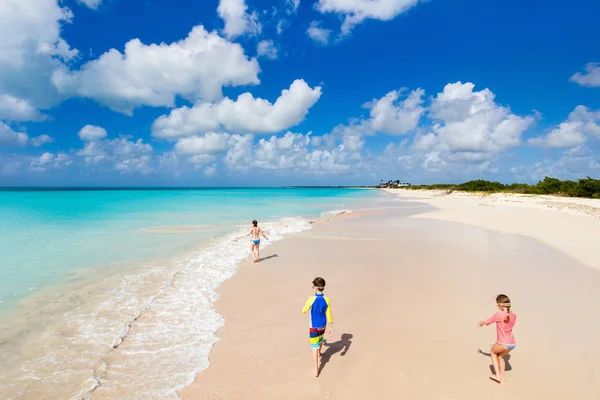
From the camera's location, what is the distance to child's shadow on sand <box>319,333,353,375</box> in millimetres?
5873

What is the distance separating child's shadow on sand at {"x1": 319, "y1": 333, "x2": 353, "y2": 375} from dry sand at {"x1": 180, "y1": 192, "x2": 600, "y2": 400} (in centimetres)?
4

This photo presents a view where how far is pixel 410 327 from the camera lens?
23.0 feet

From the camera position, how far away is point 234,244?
1723 centimetres

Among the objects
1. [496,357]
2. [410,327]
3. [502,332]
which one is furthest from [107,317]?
[502,332]

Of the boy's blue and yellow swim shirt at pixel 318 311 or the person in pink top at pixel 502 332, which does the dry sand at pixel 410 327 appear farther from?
the boy's blue and yellow swim shirt at pixel 318 311

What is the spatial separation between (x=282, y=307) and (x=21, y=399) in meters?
5.22

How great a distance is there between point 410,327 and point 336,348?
192 centimetres

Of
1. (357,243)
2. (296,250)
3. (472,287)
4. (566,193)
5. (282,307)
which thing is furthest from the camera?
(566,193)

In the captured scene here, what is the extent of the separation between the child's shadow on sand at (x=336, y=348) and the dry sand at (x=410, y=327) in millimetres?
40

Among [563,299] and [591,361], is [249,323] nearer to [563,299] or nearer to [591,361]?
[591,361]

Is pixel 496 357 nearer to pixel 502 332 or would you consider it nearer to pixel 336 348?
pixel 502 332

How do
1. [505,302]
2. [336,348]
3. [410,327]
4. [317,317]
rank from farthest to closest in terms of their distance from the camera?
[410,327]
[336,348]
[317,317]
[505,302]

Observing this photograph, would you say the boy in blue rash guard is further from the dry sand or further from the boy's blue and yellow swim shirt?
the dry sand

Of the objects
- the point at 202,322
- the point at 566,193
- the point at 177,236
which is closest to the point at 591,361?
the point at 202,322
